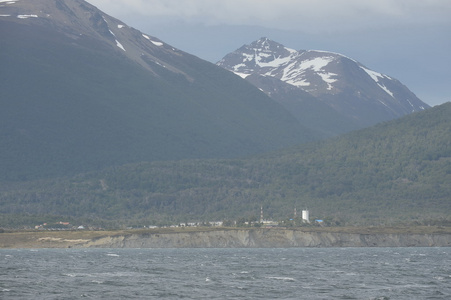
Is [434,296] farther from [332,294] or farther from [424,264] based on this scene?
[424,264]

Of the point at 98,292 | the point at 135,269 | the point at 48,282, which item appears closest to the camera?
the point at 98,292

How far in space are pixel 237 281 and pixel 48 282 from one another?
22649 mm

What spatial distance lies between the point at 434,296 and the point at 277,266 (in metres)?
46.2

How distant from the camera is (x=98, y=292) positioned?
295 ft

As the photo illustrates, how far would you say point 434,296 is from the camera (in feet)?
286

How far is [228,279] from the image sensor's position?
4183 inches

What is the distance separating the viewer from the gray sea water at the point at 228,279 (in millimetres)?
88812

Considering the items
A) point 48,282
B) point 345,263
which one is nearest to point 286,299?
point 48,282

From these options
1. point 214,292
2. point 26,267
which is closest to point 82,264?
point 26,267

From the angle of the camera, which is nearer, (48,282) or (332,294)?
(332,294)

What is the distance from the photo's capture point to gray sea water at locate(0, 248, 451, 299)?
88812 mm

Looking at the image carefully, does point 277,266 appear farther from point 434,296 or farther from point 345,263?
point 434,296

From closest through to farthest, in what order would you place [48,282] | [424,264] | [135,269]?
[48,282] < [135,269] < [424,264]

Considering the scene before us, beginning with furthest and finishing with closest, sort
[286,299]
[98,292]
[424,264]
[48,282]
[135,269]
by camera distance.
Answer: [424,264] < [135,269] < [48,282] < [98,292] < [286,299]
